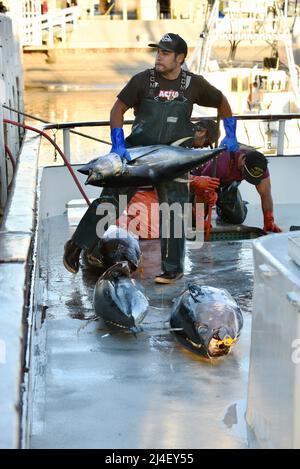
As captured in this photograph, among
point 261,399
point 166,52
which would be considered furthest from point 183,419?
point 166,52

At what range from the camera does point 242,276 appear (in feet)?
20.0

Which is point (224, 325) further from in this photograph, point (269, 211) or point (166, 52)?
point (269, 211)

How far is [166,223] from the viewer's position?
5.90 m

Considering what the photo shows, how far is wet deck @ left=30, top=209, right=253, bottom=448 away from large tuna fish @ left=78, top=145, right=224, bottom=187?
30.5 inches

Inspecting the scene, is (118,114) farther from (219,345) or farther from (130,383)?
(130,383)

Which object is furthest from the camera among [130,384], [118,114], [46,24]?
[46,24]

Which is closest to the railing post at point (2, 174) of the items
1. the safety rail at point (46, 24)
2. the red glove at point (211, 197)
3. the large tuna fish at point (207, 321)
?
the red glove at point (211, 197)

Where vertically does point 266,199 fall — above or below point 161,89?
below

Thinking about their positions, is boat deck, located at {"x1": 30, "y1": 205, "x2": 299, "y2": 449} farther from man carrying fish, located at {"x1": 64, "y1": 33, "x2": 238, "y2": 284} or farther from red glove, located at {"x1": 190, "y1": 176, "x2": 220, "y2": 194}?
red glove, located at {"x1": 190, "y1": 176, "x2": 220, "y2": 194}

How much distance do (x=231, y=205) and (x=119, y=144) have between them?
2141 mm

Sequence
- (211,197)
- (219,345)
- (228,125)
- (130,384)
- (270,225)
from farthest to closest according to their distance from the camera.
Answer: (270,225) < (211,197) < (228,125) < (219,345) < (130,384)

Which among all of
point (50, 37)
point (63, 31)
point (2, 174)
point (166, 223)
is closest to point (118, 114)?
point (166, 223)

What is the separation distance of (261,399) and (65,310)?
2.18m

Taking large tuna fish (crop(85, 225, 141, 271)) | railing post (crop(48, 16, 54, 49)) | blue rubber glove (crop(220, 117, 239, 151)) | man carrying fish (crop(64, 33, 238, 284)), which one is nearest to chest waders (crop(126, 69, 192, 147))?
man carrying fish (crop(64, 33, 238, 284))
